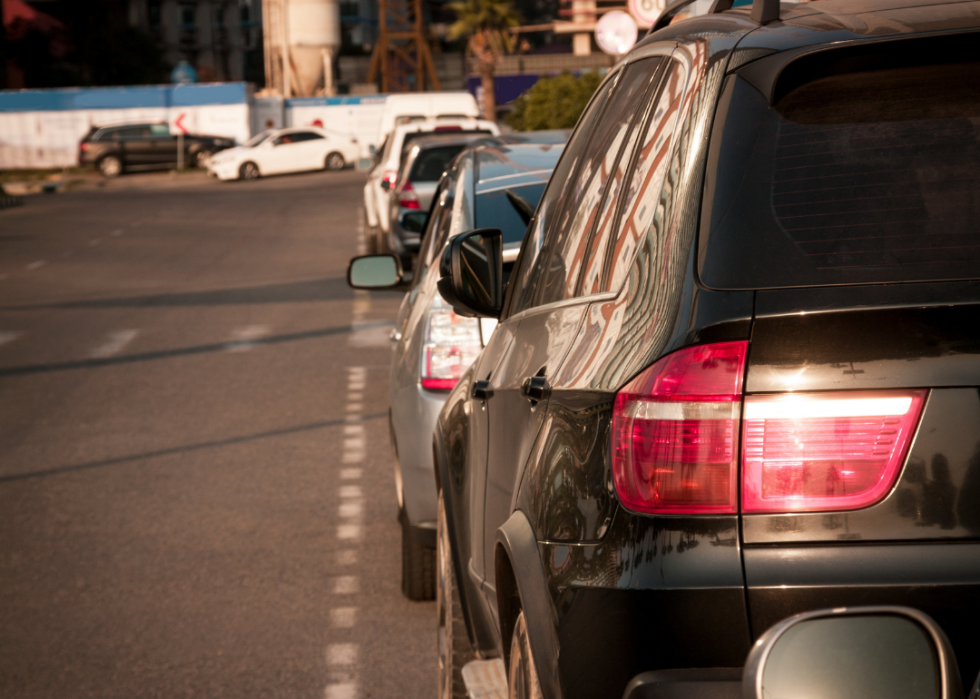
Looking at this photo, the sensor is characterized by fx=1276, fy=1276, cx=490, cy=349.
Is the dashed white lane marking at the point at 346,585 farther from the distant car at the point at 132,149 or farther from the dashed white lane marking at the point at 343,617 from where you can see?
the distant car at the point at 132,149

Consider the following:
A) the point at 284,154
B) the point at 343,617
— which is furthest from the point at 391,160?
the point at 284,154

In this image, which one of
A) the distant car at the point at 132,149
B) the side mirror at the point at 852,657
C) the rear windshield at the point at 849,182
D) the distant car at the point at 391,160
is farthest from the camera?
the distant car at the point at 132,149

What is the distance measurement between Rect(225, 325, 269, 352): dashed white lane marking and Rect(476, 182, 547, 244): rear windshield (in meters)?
6.73

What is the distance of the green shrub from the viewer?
26094 millimetres

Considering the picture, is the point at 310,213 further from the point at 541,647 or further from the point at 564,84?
the point at 541,647

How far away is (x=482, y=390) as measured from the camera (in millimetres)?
3145

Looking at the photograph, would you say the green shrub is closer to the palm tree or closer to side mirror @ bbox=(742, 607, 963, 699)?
side mirror @ bbox=(742, 607, 963, 699)

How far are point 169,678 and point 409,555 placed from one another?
3.63 ft

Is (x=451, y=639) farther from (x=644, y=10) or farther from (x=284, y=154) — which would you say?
(x=284, y=154)

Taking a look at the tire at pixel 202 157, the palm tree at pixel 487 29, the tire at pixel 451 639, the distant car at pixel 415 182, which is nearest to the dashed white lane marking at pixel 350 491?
the tire at pixel 451 639

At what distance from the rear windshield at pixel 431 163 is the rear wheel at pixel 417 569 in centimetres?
1090

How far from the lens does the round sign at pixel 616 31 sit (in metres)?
14.4

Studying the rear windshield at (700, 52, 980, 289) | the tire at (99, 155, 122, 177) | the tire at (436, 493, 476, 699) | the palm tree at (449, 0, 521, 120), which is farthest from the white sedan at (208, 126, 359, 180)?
the rear windshield at (700, 52, 980, 289)

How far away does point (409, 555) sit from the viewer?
5215mm
